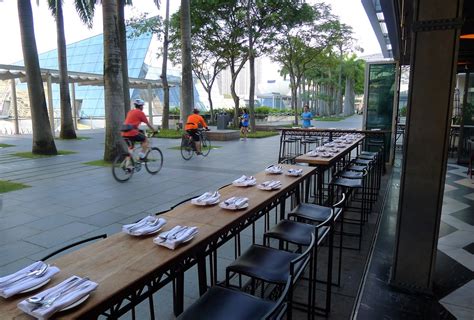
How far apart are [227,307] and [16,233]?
394 cm

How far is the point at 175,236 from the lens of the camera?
199 cm

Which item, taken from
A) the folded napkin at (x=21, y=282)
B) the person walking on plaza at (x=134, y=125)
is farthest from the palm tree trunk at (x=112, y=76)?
the folded napkin at (x=21, y=282)

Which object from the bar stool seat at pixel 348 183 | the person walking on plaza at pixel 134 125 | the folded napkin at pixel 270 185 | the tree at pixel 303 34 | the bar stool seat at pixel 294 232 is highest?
the tree at pixel 303 34

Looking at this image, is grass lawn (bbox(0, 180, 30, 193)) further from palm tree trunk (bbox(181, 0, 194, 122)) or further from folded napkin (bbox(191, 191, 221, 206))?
palm tree trunk (bbox(181, 0, 194, 122))

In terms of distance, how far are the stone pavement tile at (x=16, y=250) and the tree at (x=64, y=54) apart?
13.2m

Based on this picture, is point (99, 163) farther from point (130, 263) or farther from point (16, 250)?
point (130, 263)

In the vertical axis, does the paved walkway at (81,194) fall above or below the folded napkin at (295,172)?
below

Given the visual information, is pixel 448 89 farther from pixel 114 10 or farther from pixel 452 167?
pixel 114 10

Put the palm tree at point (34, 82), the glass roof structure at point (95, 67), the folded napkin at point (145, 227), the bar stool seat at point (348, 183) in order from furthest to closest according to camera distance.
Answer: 1. the glass roof structure at point (95, 67)
2. the palm tree at point (34, 82)
3. the bar stool seat at point (348, 183)
4. the folded napkin at point (145, 227)

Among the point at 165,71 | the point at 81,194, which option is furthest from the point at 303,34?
the point at 81,194

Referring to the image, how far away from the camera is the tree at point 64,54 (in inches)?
610

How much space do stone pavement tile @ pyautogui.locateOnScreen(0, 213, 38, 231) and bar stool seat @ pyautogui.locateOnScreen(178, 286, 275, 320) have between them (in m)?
4.16

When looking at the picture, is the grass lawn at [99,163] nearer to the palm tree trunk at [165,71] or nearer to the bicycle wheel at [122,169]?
the bicycle wheel at [122,169]

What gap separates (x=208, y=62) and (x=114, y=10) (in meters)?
15.5
